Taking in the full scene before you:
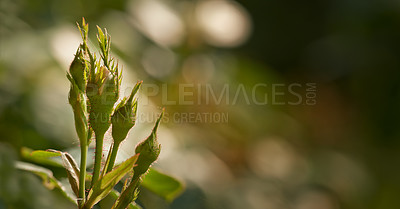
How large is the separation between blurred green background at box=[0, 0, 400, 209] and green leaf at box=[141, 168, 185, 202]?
3 cm

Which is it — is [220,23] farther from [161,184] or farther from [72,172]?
[72,172]

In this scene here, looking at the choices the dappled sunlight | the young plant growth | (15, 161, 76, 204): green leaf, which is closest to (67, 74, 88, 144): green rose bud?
the young plant growth

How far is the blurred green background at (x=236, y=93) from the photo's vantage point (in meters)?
1.31

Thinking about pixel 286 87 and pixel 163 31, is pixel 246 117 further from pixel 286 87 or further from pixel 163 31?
pixel 286 87

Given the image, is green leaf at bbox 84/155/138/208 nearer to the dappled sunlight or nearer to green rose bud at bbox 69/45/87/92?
green rose bud at bbox 69/45/87/92

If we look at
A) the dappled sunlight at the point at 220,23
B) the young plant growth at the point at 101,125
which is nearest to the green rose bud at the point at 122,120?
the young plant growth at the point at 101,125

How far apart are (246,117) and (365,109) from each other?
996 millimetres

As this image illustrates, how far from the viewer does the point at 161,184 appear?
2.36ft

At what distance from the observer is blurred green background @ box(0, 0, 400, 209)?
1311mm

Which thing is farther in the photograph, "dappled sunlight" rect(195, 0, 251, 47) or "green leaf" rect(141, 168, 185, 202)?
"dappled sunlight" rect(195, 0, 251, 47)

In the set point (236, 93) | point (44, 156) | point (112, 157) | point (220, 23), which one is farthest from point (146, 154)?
point (220, 23)

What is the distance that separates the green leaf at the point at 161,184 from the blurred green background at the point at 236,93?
30 mm

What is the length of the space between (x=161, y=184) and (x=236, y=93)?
1.14 meters

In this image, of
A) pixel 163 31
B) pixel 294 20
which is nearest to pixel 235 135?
pixel 163 31
